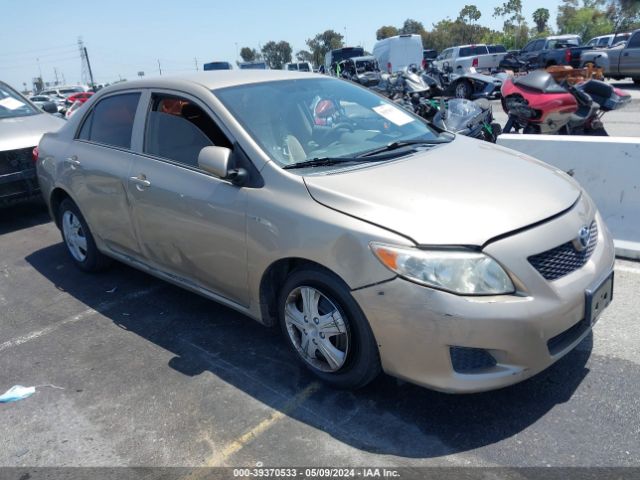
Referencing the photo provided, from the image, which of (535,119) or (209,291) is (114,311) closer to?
(209,291)

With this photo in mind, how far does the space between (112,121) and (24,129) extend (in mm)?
3259

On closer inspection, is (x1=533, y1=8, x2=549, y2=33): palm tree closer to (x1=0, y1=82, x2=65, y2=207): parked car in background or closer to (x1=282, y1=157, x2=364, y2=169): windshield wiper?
(x1=0, y1=82, x2=65, y2=207): parked car in background

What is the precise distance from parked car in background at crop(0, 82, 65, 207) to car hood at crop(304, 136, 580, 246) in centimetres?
512

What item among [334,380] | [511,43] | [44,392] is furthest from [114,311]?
[511,43]

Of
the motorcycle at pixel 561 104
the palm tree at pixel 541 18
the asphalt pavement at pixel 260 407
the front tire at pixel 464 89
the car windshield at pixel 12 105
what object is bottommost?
the asphalt pavement at pixel 260 407

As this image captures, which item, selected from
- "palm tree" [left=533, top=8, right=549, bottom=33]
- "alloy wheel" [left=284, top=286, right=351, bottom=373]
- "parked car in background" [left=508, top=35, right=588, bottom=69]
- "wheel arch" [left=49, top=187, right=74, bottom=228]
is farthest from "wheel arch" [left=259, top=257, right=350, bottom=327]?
"palm tree" [left=533, top=8, right=549, bottom=33]

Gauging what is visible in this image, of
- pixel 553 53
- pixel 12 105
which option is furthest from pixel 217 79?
pixel 553 53

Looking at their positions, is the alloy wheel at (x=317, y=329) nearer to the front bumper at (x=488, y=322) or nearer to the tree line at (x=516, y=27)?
the front bumper at (x=488, y=322)

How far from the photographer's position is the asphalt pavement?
104 inches

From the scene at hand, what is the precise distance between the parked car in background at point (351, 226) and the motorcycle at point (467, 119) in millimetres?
3375

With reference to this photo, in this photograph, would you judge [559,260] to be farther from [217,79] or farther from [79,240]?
[79,240]

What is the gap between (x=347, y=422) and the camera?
286 cm

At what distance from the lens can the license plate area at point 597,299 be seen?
2.71 metres

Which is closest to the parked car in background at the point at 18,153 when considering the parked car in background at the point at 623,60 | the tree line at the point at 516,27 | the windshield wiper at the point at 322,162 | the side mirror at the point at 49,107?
the side mirror at the point at 49,107
